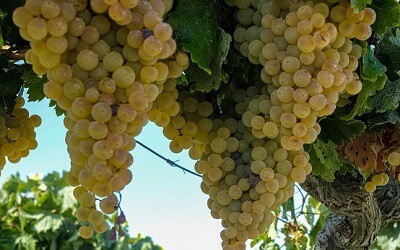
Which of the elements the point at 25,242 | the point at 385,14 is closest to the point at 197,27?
the point at 385,14

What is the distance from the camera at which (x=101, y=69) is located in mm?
638

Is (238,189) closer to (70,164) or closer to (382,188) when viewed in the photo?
(70,164)

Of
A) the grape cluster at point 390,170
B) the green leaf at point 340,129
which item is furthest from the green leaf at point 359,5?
the grape cluster at point 390,170

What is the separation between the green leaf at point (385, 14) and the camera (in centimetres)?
84

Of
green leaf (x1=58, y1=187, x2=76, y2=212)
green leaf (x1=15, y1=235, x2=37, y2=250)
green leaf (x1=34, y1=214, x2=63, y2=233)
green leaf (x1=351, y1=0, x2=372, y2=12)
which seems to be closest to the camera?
green leaf (x1=351, y1=0, x2=372, y2=12)

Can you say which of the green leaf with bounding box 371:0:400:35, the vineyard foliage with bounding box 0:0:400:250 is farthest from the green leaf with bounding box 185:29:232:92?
the green leaf with bounding box 371:0:400:35

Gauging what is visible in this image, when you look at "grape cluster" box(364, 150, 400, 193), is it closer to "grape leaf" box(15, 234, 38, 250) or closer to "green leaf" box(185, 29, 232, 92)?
"green leaf" box(185, 29, 232, 92)

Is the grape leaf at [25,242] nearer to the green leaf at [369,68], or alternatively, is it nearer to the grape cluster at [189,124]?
the grape cluster at [189,124]

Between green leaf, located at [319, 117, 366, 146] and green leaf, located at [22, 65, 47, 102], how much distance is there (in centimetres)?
44

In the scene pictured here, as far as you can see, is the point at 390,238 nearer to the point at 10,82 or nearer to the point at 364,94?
the point at 364,94

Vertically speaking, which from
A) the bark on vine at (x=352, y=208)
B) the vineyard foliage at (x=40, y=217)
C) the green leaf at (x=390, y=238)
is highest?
the bark on vine at (x=352, y=208)

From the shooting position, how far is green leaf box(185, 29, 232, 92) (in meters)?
0.77

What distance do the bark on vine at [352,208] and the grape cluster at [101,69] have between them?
0.86 m

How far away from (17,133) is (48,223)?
692 cm
